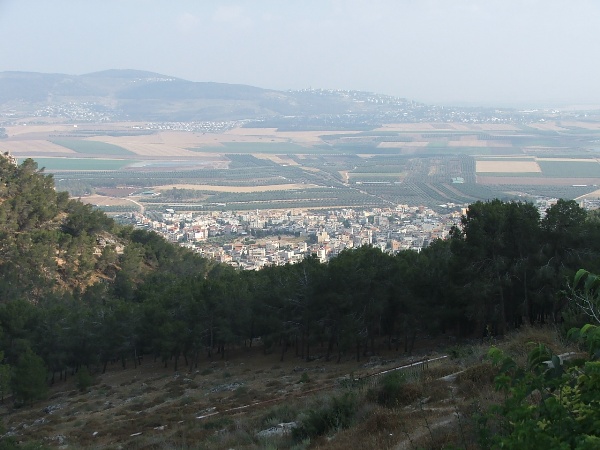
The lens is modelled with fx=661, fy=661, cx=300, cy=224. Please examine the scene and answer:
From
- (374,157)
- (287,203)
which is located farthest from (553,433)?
(374,157)

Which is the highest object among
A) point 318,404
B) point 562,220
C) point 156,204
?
point 562,220

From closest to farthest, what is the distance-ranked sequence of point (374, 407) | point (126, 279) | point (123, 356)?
point (374, 407) < point (123, 356) < point (126, 279)

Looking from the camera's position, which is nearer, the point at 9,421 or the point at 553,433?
the point at 553,433

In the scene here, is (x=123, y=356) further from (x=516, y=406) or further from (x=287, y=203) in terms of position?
(x=287, y=203)

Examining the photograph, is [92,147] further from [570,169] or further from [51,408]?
[51,408]

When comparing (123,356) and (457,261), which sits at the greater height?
(457,261)

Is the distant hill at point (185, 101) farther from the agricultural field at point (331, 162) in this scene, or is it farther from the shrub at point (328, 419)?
the shrub at point (328, 419)

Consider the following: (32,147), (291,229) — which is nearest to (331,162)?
(291,229)
